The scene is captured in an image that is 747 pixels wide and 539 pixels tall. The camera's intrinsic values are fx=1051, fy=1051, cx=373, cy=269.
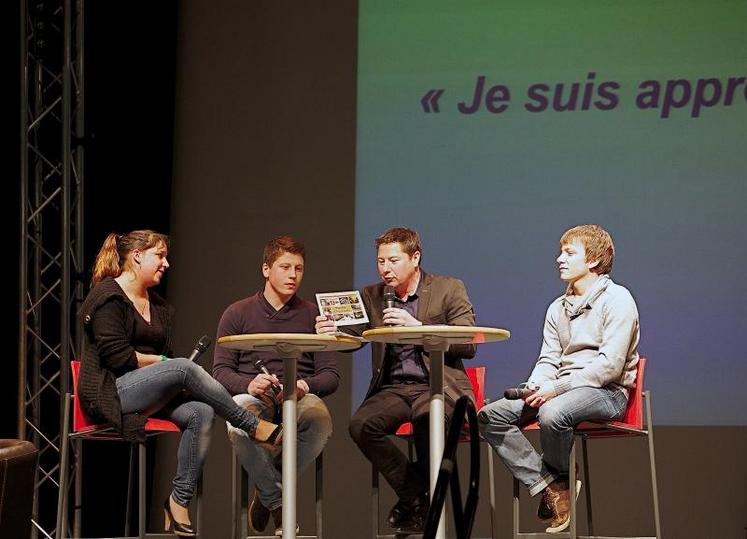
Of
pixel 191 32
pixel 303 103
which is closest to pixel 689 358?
pixel 303 103

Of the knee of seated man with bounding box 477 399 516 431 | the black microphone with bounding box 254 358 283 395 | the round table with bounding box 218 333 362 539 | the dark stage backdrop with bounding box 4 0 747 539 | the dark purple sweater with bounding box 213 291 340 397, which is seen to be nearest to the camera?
the round table with bounding box 218 333 362 539

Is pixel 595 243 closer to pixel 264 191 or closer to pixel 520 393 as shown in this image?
pixel 520 393

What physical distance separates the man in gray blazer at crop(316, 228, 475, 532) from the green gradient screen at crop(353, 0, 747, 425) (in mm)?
1089

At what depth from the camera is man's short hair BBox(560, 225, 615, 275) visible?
159 inches

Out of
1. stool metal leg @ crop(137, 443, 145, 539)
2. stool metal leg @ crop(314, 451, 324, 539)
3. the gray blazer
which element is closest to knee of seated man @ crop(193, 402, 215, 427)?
stool metal leg @ crop(137, 443, 145, 539)

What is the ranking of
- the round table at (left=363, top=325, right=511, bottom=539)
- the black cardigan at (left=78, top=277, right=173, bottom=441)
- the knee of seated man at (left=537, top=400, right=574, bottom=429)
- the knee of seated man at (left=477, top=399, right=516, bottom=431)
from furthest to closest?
the knee of seated man at (left=477, top=399, right=516, bottom=431)
the black cardigan at (left=78, top=277, right=173, bottom=441)
the knee of seated man at (left=537, top=400, right=574, bottom=429)
the round table at (left=363, top=325, right=511, bottom=539)

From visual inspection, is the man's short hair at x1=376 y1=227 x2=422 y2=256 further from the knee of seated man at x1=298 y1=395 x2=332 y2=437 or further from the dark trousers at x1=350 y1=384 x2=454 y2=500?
the knee of seated man at x1=298 y1=395 x2=332 y2=437

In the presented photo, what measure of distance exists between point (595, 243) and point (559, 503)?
39.1 inches

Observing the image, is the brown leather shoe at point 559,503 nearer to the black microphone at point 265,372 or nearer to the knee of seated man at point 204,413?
the black microphone at point 265,372

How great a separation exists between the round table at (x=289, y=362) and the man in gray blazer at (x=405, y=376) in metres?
0.45

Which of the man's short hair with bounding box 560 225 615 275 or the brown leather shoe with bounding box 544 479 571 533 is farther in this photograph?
the man's short hair with bounding box 560 225 615 275

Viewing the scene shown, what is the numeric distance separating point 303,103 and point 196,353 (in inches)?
80.7

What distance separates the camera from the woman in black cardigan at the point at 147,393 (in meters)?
3.84

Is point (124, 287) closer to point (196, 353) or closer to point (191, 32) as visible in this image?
point (196, 353)
